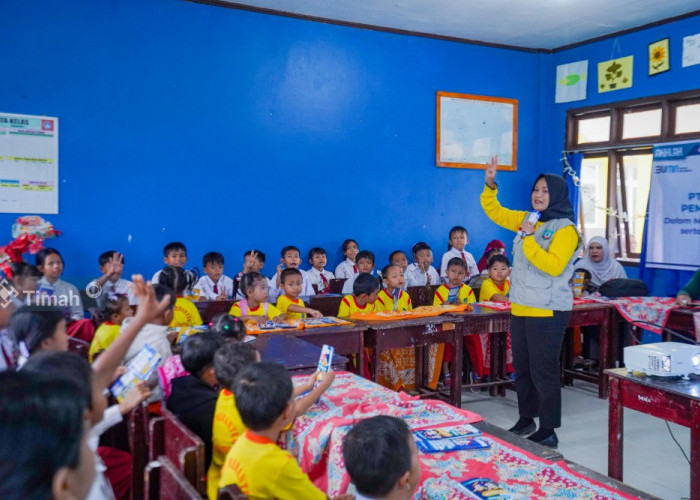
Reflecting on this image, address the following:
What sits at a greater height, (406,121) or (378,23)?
(378,23)

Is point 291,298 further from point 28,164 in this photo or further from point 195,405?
point 28,164

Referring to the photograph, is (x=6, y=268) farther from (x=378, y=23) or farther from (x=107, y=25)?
(x=378, y=23)

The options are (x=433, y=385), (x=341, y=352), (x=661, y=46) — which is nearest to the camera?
(x=341, y=352)

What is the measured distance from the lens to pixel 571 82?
689 centimetres

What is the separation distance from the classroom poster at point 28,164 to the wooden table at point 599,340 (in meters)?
4.28

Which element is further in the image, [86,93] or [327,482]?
[86,93]

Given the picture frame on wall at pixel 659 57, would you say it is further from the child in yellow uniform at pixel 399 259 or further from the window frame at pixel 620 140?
the child in yellow uniform at pixel 399 259

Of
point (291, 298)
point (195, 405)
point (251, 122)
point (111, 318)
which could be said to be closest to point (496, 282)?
point (291, 298)

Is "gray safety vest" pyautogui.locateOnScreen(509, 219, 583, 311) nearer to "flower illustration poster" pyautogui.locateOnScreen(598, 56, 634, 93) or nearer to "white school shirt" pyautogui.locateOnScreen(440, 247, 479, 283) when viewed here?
"white school shirt" pyautogui.locateOnScreen(440, 247, 479, 283)

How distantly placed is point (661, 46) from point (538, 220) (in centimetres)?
375

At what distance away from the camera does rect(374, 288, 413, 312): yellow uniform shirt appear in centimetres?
456

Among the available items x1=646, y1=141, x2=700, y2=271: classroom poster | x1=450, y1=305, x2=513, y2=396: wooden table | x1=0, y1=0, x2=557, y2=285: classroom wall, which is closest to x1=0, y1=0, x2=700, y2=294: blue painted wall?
x1=0, y1=0, x2=557, y2=285: classroom wall

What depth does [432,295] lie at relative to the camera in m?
5.17

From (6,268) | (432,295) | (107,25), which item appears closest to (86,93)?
(107,25)
